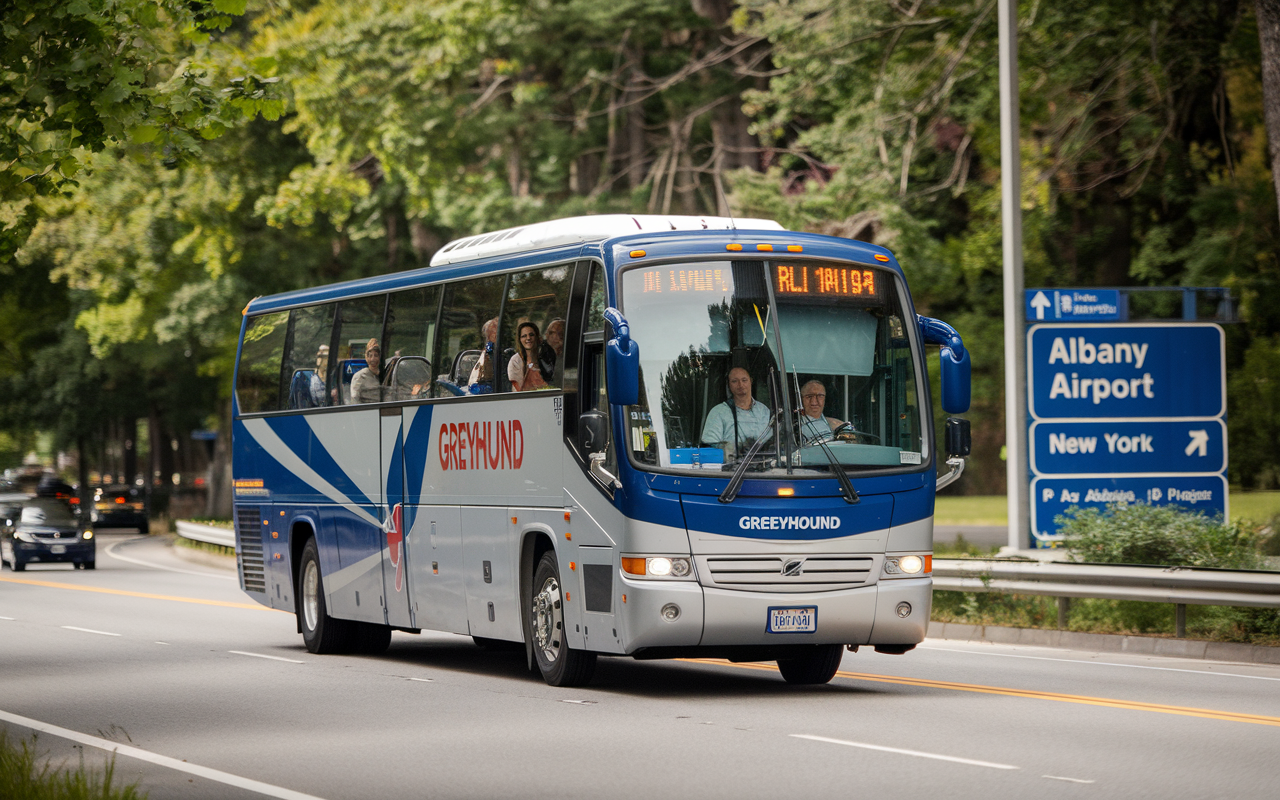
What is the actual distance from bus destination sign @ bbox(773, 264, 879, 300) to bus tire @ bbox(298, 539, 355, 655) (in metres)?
7.04

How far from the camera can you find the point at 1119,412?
1964 cm

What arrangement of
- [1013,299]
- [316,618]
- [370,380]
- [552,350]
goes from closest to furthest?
[552,350]
[370,380]
[316,618]
[1013,299]

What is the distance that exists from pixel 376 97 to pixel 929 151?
11.8 metres

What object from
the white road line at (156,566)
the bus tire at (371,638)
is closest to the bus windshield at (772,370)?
the bus tire at (371,638)

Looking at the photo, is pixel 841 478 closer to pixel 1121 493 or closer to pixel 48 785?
pixel 48 785

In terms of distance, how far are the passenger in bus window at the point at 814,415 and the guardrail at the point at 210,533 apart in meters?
25.0

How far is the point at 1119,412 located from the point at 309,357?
8.73m

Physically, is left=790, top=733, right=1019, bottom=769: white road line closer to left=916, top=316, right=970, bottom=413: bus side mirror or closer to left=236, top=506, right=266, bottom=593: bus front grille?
left=916, top=316, right=970, bottom=413: bus side mirror

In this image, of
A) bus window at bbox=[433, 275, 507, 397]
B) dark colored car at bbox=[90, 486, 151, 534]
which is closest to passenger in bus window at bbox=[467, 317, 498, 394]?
bus window at bbox=[433, 275, 507, 397]

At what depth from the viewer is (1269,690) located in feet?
44.4

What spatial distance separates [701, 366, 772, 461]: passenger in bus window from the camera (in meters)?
12.7

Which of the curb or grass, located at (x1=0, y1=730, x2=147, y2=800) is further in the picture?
the curb

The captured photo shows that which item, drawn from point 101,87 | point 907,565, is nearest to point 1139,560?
point 907,565

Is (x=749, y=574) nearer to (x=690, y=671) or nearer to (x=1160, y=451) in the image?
(x=690, y=671)
